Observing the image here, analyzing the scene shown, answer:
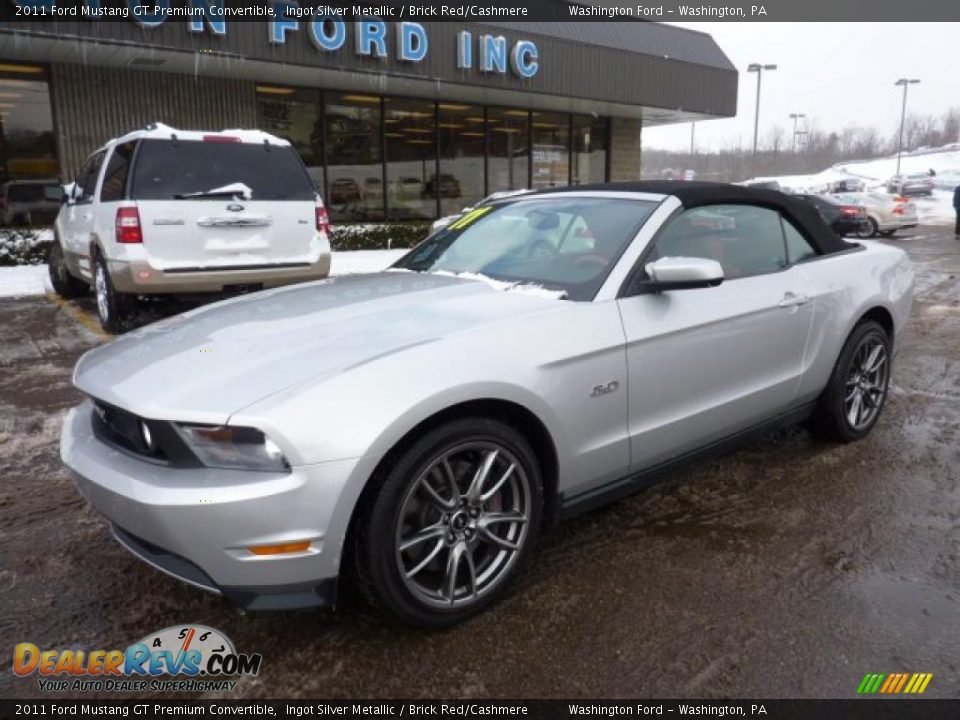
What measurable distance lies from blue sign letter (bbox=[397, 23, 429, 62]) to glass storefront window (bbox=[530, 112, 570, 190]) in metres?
5.92

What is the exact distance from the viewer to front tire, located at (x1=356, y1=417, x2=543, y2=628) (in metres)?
2.27

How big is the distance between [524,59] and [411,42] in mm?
2848

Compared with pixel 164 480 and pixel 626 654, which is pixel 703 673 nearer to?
pixel 626 654

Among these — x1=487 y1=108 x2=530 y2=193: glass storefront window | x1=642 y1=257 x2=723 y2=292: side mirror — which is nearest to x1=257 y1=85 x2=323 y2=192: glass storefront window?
x1=487 y1=108 x2=530 y2=193: glass storefront window

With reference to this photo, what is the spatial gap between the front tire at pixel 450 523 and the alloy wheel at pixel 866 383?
2.44 metres

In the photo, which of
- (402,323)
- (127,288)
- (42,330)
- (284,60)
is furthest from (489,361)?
(284,60)

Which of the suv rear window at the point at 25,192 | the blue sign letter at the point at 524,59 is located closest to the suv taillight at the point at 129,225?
the suv rear window at the point at 25,192

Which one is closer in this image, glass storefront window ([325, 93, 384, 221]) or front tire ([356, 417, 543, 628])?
front tire ([356, 417, 543, 628])

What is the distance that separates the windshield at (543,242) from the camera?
123 inches

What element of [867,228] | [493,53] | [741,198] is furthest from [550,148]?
[741,198]

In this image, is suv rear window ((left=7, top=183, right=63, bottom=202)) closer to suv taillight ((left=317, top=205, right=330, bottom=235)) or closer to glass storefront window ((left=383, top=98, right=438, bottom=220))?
glass storefront window ((left=383, top=98, right=438, bottom=220))

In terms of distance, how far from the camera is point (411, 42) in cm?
1426

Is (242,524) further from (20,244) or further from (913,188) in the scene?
(913,188)
